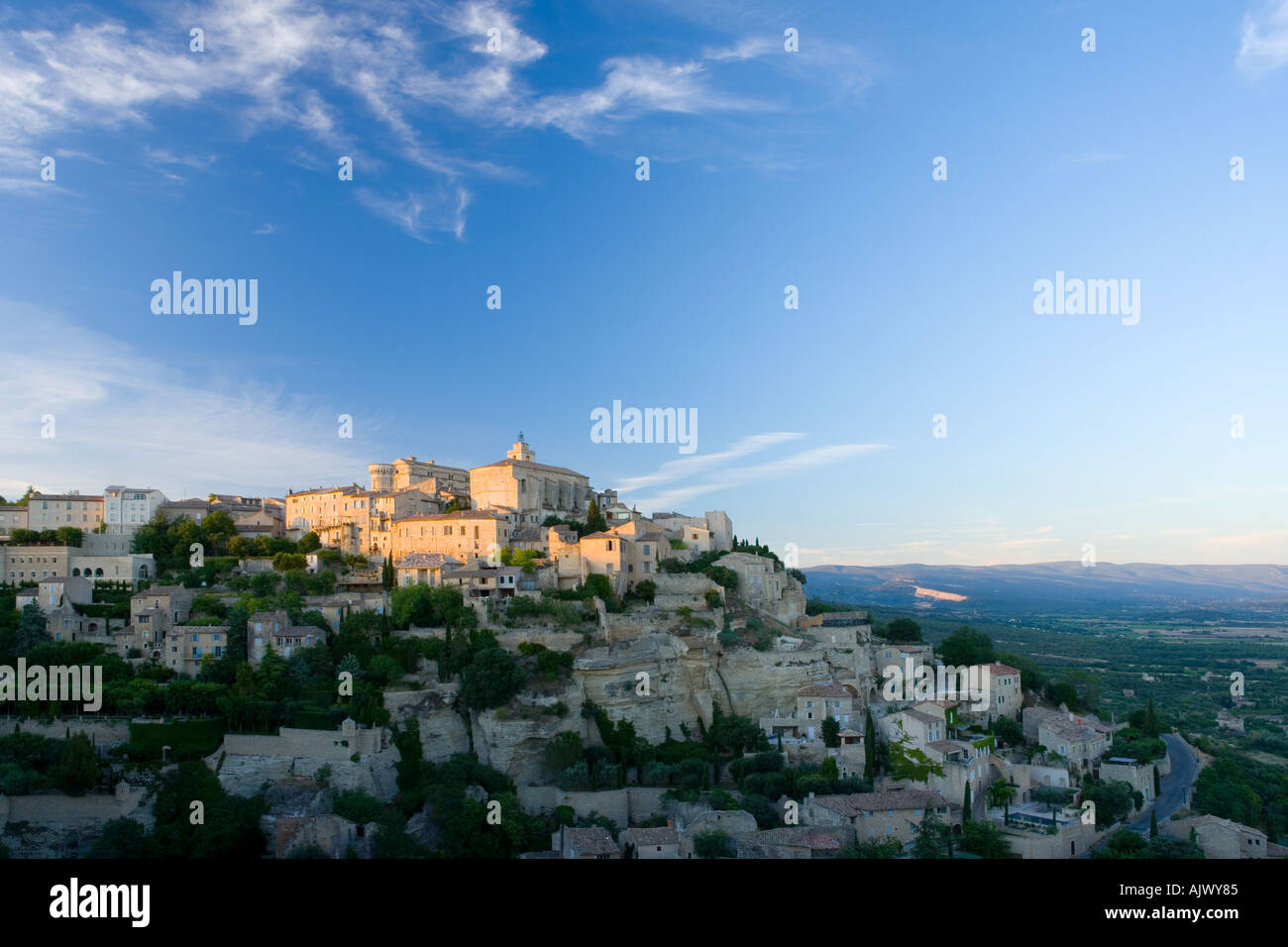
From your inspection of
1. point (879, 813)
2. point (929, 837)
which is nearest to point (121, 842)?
point (879, 813)

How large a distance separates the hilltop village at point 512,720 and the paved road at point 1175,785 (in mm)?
744

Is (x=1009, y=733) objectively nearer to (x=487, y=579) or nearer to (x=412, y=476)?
(x=487, y=579)

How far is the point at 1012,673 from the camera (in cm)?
3862

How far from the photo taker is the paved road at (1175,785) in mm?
30916

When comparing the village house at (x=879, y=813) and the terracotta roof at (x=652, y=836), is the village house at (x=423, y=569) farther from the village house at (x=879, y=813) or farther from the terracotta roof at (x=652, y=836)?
the village house at (x=879, y=813)

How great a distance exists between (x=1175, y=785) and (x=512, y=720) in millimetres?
24884

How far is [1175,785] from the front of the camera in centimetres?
3553

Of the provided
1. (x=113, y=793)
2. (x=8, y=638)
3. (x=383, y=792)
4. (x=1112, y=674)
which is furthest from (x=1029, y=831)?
(x=1112, y=674)

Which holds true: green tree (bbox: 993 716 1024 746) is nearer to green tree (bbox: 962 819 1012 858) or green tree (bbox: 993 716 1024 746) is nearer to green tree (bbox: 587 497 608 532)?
green tree (bbox: 962 819 1012 858)

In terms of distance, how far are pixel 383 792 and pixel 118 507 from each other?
1127 inches

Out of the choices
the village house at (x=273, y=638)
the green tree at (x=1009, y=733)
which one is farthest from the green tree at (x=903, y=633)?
the village house at (x=273, y=638)

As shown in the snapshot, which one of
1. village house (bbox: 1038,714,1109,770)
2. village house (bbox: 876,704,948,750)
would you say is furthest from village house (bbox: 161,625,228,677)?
village house (bbox: 1038,714,1109,770)

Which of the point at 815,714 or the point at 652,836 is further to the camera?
the point at 815,714
